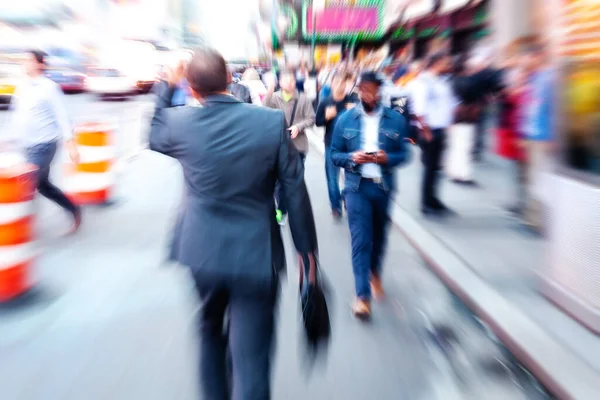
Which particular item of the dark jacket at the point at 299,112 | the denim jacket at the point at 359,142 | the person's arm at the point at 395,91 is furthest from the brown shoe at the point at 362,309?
the person's arm at the point at 395,91

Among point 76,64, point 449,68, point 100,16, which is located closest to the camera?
point 449,68

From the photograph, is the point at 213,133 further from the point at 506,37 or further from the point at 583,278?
the point at 506,37

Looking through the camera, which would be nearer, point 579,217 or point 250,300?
point 250,300

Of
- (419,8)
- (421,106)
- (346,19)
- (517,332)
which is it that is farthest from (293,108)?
(346,19)

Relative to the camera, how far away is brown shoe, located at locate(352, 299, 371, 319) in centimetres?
440

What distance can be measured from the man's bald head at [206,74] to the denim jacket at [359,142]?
6.76ft

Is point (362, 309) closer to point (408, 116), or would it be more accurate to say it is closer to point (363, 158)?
point (363, 158)

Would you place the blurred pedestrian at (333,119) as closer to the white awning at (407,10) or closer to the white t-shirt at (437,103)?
the white t-shirt at (437,103)

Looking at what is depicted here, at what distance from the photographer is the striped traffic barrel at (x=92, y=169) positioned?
7.88 metres

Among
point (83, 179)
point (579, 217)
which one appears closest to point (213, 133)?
point (579, 217)

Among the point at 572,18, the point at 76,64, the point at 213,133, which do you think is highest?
the point at 572,18

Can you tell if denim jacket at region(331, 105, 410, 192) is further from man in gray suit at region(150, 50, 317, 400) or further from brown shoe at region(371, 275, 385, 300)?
man in gray suit at region(150, 50, 317, 400)

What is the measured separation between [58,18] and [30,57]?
30354 millimetres

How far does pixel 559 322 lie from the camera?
4262 millimetres
